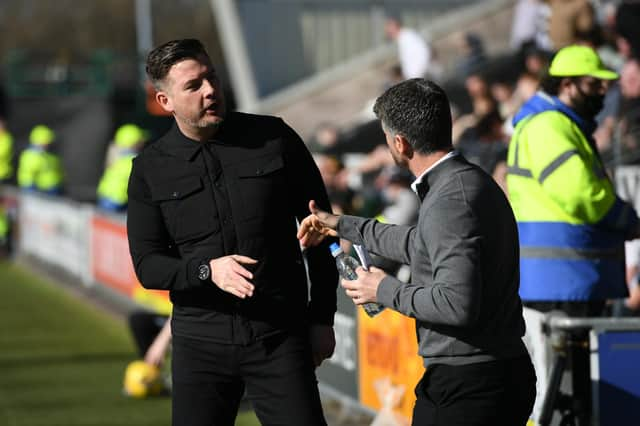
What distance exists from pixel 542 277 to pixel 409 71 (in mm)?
9921

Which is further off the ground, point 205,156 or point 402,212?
point 205,156

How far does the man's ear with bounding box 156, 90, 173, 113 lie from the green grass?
13.9ft

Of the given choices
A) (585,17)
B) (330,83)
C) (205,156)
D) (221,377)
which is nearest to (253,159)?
(205,156)

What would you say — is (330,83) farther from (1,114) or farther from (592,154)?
(1,114)

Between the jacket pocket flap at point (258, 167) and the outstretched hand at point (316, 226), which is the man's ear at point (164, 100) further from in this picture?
the outstretched hand at point (316, 226)

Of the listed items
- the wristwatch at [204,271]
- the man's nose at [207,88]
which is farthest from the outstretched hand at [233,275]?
the man's nose at [207,88]

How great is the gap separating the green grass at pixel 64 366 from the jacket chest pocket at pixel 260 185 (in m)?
4.20

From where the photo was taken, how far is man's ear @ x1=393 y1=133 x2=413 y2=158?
150 inches

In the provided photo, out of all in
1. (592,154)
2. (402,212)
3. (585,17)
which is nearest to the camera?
(592,154)

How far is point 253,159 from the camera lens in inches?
169

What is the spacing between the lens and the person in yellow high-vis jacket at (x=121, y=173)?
1463 cm

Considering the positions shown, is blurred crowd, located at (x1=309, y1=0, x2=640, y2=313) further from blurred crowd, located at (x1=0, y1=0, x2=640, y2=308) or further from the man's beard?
the man's beard

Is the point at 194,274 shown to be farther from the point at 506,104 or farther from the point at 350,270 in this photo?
the point at 506,104

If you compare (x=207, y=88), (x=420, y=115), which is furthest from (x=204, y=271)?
(x=420, y=115)
